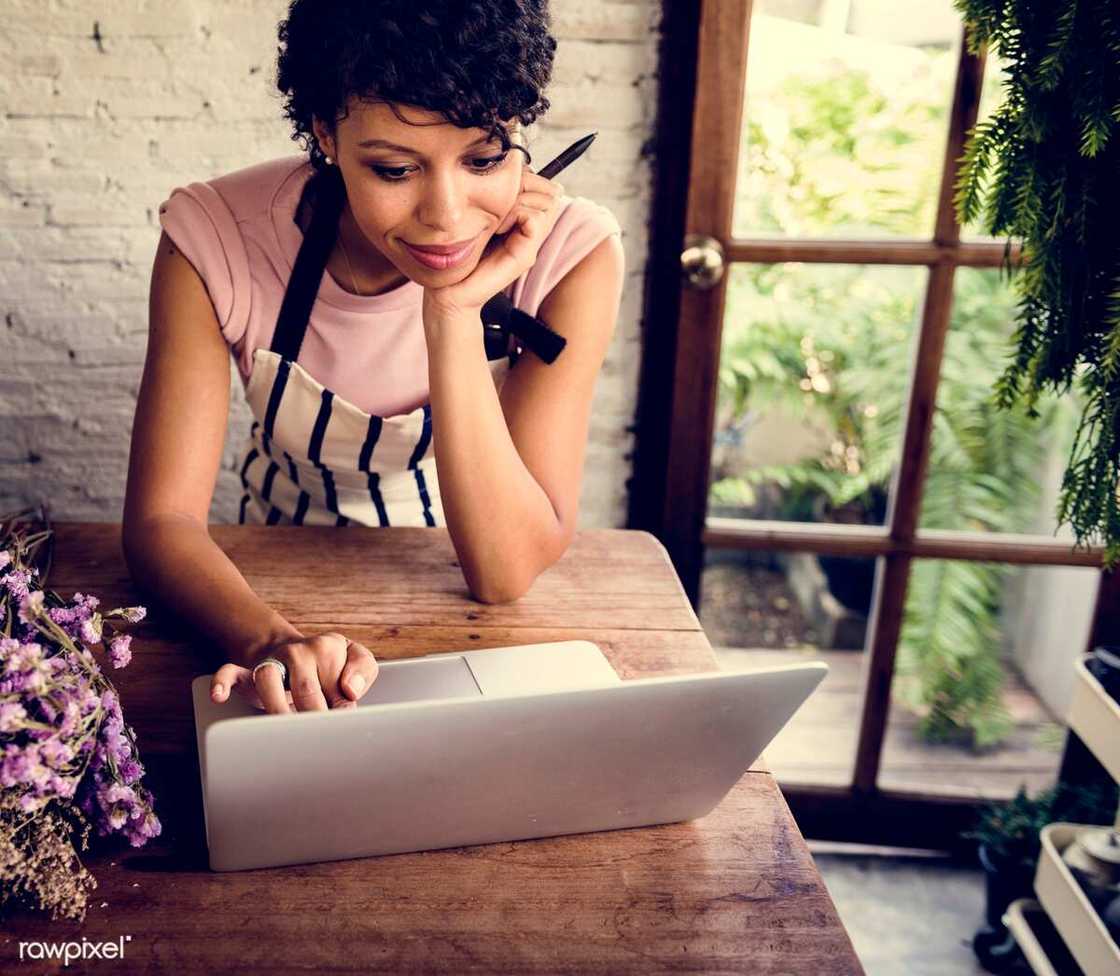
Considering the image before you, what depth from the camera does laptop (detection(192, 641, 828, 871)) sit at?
604 mm

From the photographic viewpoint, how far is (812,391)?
2.51 meters

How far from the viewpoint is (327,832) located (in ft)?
2.27

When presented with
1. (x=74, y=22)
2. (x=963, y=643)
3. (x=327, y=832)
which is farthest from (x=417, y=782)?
(x=963, y=643)

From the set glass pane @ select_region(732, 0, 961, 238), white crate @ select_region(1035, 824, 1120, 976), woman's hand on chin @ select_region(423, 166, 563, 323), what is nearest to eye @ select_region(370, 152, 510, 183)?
woman's hand on chin @ select_region(423, 166, 563, 323)

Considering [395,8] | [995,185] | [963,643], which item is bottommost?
[963,643]

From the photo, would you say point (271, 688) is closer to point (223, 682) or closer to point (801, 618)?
point (223, 682)

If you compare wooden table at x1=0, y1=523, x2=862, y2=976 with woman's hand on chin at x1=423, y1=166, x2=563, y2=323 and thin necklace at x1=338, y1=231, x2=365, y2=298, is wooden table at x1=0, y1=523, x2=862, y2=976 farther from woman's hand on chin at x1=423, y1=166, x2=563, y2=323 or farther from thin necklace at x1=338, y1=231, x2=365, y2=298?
thin necklace at x1=338, y1=231, x2=365, y2=298

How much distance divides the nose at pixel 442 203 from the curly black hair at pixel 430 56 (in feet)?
0.22

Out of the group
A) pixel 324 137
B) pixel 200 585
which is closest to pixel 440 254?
pixel 324 137

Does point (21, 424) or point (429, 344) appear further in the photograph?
point (21, 424)

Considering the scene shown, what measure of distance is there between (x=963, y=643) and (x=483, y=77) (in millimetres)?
1789

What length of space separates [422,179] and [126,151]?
3.19 feet

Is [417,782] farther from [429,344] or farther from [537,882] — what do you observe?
[429,344]

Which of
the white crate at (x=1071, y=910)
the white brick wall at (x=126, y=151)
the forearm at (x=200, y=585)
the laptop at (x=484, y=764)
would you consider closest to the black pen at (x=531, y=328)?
the forearm at (x=200, y=585)
